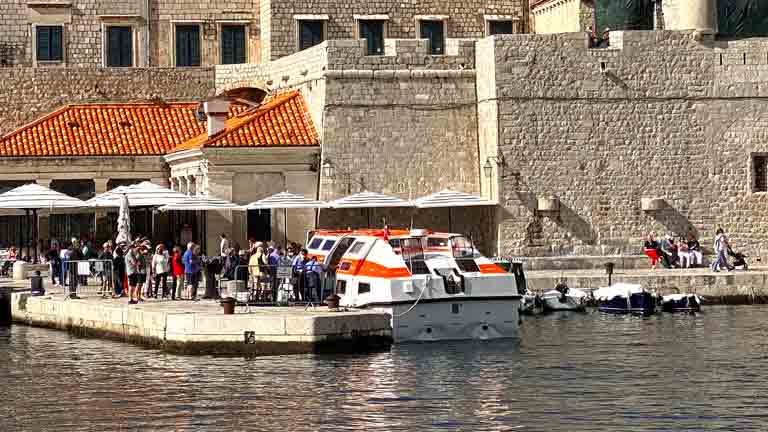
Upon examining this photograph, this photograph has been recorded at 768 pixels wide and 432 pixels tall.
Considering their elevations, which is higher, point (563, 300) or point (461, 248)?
point (461, 248)

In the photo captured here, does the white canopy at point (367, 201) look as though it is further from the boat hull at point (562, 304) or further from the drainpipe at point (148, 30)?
the drainpipe at point (148, 30)

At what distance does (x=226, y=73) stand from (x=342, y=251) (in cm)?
1658

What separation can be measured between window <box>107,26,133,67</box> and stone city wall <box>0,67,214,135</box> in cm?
171

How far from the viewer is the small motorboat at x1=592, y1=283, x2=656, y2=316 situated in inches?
1551

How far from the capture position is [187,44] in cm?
5400

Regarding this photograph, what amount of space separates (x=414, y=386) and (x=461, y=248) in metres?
6.54

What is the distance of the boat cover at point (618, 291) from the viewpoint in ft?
130

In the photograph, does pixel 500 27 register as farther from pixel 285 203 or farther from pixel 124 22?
pixel 285 203

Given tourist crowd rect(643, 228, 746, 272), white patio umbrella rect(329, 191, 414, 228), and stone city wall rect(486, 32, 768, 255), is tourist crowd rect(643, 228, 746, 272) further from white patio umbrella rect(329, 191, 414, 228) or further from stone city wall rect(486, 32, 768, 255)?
white patio umbrella rect(329, 191, 414, 228)

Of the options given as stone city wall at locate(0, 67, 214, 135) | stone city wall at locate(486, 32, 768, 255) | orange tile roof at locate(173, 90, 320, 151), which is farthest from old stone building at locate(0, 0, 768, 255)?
stone city wall at locate(0, 67, 214, 135)

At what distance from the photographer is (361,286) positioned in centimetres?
3400

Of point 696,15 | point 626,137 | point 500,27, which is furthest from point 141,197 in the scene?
point 500,27

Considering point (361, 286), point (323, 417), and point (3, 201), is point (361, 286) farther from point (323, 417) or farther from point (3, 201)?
point (3, 201)

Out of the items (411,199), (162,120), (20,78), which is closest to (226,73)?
(162,120)
